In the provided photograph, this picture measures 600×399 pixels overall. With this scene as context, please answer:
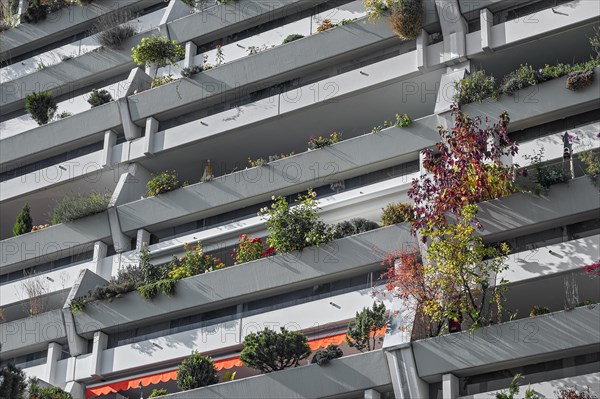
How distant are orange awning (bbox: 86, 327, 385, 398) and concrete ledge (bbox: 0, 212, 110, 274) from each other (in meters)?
6.39

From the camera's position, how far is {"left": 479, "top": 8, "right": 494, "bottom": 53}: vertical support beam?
3934 centimetres

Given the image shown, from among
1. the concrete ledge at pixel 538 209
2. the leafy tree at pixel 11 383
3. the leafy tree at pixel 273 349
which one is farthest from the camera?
the leafy tree at pixel 273 349

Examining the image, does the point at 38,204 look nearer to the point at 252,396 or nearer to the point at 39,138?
the point at 39,138

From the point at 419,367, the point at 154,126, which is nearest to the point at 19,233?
the point at 154,126

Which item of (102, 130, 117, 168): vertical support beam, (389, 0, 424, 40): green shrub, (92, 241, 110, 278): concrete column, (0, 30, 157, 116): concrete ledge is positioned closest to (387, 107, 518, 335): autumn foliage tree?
(389, 0, 424, 40): green shrub

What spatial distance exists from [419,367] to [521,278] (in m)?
4.02

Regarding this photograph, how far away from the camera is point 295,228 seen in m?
38.7

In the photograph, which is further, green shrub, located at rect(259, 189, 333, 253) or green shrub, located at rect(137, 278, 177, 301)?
green shrub, located at rect(137, 278, 177, 301)

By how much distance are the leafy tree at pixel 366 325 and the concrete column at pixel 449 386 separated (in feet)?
9.11

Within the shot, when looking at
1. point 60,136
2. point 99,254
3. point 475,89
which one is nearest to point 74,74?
point 60,136

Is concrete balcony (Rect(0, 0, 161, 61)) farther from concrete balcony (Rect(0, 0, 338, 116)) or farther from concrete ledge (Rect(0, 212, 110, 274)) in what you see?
concrete ledge (Rect(0, 212, 110, 274))

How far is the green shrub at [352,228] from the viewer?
3847 cm

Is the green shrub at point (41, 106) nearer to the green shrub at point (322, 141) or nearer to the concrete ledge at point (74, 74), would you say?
the concrete ledge at point (74, 74)

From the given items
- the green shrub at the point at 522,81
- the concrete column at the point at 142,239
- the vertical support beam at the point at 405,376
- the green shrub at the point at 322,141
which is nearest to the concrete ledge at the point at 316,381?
the vertical support beam at the point at 405,376
